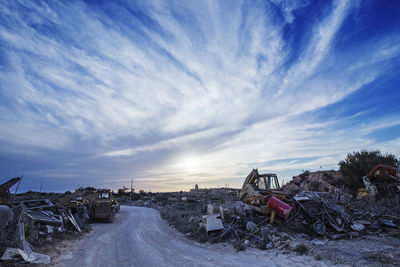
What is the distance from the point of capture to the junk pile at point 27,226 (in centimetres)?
749

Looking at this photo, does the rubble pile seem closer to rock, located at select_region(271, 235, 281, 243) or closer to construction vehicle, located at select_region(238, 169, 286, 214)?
construction vehicle, located at select_region(238, 169, 286, 214)

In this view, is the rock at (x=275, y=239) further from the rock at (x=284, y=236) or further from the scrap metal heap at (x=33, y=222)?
the scrap metal heap at (x=33, y=222)

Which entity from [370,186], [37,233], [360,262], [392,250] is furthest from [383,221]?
[37,233]

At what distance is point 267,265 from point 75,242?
31.5 feet

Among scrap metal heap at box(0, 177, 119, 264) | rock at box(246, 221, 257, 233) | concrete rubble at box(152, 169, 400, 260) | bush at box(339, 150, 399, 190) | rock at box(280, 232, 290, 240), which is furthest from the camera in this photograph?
bush at box(339, 150, 399, 190)

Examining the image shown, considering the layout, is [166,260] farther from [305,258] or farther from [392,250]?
[392,250]

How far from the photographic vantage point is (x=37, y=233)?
1034 centimetres

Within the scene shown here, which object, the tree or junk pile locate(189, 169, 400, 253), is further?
the tree

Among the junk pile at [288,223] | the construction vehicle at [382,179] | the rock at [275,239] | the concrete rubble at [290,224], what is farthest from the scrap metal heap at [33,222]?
the construction vehicle at [382,179]

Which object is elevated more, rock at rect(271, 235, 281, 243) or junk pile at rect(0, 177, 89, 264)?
junk pile at rect(0, 177, 89, 264)

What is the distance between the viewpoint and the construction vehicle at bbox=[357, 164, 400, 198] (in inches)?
699

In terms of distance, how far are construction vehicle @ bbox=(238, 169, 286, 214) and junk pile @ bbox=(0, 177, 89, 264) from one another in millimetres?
11213

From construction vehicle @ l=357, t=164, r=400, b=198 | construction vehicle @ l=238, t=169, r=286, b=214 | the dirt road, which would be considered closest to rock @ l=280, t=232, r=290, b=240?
the dirt road

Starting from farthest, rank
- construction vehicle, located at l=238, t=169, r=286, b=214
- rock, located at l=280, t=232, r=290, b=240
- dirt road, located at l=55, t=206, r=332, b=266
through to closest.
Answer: construction vehicle, located at l=238, t=169, r=286, b=214
rock, located at l=280, t=232, r=290, b=240
dirt road, located at l=55, t=206, r=332, b=266
